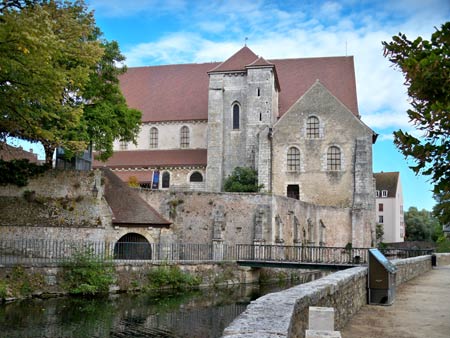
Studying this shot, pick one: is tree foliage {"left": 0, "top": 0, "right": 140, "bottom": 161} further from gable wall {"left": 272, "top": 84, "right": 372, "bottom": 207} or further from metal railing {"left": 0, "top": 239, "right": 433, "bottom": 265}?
gable wall {"left": 272, "top": 84, "right": 372, "bottom": 207}

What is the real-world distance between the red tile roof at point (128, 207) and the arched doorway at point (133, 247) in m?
0.83

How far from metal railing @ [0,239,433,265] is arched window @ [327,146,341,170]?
811 centimetres

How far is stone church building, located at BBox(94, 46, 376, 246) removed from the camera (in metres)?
39.8

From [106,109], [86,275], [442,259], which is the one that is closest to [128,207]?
[106,109]

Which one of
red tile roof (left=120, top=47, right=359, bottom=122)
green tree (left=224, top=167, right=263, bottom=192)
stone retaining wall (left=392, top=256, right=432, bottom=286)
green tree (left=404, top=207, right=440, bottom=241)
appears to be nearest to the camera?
stone retaining wall (left=392, top=256, right=432, bottom=286)

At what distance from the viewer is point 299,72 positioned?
47.7 m

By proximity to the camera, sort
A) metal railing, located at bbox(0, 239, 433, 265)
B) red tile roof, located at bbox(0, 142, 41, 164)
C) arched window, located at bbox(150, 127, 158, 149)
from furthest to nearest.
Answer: arched window, located at bbox(150, 127, 158, 149) < red tile roof, located at bbox(0, 142, 41, 164) < metal railing, located at bbox(0, 239, 433, 265)

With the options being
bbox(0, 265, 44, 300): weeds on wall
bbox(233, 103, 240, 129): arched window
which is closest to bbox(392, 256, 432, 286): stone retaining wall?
bbox(0, 265, 44, 300): weeds on wall

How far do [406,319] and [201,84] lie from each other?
39.4m

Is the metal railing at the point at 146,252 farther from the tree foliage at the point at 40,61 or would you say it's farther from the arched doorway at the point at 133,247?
the tree foliage at the point at 40,61

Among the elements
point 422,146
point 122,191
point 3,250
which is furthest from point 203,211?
point 422,146

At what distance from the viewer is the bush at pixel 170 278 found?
888 inches

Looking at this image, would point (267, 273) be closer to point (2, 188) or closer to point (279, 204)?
point (279, 204)

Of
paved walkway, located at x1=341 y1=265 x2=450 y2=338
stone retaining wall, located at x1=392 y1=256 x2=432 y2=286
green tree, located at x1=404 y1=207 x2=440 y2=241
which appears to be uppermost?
green tree, located at x1=404 y1=207 x2=440 y2=241
